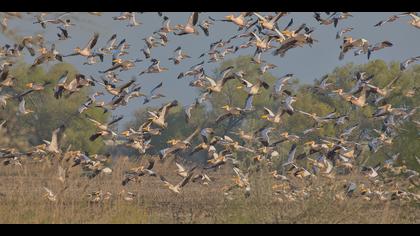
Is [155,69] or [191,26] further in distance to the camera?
[155,69]

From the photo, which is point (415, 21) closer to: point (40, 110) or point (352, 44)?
point (352, 44)

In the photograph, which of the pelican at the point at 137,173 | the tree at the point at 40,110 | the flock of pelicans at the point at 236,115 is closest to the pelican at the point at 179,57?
the flock of pelicans at the point at 236,115

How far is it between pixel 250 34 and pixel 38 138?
4654 cm

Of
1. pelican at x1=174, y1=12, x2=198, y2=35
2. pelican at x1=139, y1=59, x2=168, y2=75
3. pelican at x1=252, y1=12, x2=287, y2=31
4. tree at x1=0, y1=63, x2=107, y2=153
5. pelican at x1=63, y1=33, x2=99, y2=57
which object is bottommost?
tree at x1=0, y1=63, x2=107, y2=153

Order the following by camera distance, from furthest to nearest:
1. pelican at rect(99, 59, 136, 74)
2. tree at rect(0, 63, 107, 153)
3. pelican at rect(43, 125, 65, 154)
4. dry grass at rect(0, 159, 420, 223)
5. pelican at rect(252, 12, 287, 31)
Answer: tree at rect(0, 63, 107, 153) → pelican at rect(99, 59, 136, 74) → pelican at rect(252, 12, 287, 31) → pelican at rect(43, 125, 65, 154) → dry grass at rect(0, 159, 420, 223)

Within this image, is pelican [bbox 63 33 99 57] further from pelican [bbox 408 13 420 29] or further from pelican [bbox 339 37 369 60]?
pelican [bbox 408 13 420 29]

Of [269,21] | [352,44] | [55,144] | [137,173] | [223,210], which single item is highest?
[269,21]

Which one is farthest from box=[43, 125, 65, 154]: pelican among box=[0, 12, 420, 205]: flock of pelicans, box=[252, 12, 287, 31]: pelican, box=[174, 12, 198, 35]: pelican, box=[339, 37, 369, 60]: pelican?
box=[339, 37, 369, 60]: pelican

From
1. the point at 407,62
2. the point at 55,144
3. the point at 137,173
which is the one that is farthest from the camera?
the point at 407,62

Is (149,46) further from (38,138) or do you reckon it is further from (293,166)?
(38,138)

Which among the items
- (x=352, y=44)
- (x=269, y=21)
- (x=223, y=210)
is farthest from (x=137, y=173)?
(x=352, y=44)

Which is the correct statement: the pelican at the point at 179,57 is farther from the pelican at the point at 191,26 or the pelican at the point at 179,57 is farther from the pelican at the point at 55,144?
the pelican at the point at 55,144
